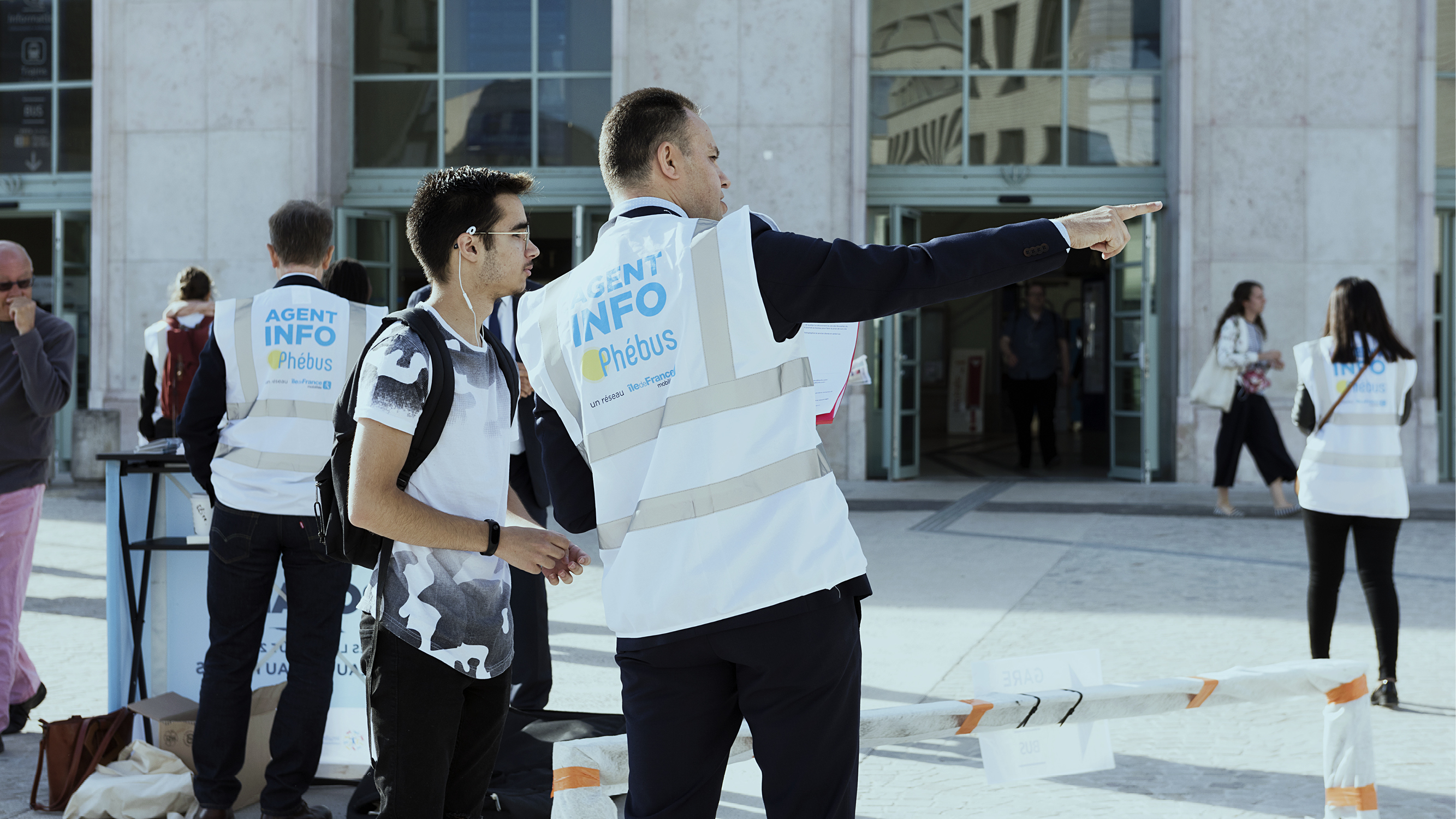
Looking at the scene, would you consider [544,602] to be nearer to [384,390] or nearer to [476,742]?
[476,742]

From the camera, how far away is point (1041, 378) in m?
15.7

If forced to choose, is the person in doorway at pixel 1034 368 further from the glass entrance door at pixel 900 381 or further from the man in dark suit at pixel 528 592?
the man in dark suit at pixel 528 592

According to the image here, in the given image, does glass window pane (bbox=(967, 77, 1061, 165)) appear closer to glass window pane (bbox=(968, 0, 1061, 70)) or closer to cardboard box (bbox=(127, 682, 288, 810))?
glass window pane (bbox=(968, 0, 1061, 70))

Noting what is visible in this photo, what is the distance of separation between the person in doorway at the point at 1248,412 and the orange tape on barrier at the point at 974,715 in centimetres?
870

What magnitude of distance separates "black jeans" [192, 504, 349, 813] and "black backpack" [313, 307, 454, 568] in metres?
1.15

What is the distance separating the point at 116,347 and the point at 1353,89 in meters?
13.0

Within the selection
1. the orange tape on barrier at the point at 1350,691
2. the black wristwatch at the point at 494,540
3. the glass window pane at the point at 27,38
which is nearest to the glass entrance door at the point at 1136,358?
the orange tape on barrier at the point at 1350,691

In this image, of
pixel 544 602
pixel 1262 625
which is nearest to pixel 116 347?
pixel 544 602

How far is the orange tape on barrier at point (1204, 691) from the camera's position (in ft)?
10.5

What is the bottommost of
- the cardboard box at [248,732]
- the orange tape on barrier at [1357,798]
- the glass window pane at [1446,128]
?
the cardboard box at [248,732]

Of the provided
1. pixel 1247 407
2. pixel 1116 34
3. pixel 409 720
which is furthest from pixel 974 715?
pixel 1116 34

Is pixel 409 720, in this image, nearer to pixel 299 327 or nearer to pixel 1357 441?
pixel 299 327

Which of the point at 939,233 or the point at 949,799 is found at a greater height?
the point at 939,233

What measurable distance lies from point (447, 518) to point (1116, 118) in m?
12.7
